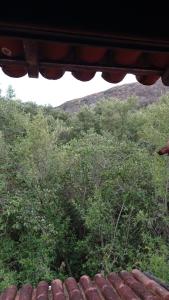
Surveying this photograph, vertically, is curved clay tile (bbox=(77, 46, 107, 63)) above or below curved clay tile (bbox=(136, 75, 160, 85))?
above

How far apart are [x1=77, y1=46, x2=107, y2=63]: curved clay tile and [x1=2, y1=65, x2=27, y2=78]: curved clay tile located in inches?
12.6

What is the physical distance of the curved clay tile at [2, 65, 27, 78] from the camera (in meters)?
1.92

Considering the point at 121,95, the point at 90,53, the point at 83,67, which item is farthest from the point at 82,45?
the point at 121,95

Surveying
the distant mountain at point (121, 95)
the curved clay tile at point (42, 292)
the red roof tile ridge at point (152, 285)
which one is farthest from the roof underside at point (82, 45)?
the distant mountain at point (121, 95)

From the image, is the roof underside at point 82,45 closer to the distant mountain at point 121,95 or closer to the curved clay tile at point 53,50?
the curved clay tile at point 53,50

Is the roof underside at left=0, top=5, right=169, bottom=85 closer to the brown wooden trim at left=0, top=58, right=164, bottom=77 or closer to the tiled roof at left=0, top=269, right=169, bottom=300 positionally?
the brown wooden trim at left=0, top=58, right=164, bottom=77

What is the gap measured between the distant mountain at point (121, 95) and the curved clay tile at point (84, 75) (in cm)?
2174

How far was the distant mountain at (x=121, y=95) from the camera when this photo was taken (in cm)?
2405

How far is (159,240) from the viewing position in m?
10.4

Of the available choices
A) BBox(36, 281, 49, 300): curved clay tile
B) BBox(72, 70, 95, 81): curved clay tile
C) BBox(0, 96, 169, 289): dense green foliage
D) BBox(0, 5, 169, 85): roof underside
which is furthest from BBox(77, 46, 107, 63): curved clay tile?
BBox(0, 96, 169, 289): dense green foliage

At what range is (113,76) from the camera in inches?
80.0

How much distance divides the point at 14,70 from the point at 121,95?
80.2 feet

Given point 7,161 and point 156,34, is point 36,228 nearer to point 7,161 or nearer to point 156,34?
point 7,161

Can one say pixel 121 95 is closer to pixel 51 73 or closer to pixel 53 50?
pixel 51 73
